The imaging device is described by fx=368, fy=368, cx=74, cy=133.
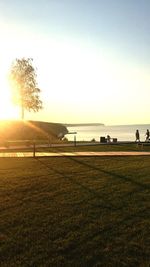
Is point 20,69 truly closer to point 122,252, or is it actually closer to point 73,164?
point 73,164

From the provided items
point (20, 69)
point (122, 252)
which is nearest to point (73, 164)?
point (122, 252)

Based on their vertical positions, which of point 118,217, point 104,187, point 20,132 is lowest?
→ point 118,217

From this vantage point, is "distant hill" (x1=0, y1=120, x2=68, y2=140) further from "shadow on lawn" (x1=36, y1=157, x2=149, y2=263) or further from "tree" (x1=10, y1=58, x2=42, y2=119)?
"shadow on lawn" (x1=36, y1=157, x2=149, y2=263)

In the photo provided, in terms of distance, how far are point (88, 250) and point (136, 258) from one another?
133cm

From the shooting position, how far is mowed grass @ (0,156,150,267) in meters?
9.88

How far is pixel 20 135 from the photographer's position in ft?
223

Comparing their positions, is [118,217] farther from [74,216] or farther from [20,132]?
[20,132]

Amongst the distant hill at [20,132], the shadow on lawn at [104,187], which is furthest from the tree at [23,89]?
the shadow on lawn at [104,187]

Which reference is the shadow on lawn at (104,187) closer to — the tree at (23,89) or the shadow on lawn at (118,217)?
the shadow on lawn at (118,217)

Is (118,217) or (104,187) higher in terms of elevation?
(104,187)

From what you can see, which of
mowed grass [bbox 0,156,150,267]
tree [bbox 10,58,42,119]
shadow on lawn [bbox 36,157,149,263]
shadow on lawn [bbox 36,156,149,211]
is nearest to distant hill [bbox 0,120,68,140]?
tree [bbox 10,58,42,119]

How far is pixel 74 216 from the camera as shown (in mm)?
13125

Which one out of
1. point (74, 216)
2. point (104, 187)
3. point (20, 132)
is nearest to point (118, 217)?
point (74, 216)

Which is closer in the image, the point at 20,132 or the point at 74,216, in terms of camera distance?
the point at 74,216
